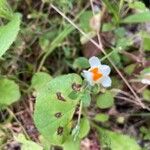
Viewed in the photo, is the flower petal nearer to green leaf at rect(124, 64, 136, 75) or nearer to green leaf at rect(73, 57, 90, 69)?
green leaf at rect(73, 57, 90, 69)

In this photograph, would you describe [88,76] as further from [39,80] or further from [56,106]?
[39,80]

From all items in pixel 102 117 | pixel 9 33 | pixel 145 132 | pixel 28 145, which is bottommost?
pixel 145 132

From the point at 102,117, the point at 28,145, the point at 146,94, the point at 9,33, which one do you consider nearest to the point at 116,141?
the point at 102,117

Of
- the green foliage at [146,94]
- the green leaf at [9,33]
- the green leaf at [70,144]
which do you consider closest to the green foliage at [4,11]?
the green leaf at [9,33]

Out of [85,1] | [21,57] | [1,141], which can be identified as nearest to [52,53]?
[21,57]

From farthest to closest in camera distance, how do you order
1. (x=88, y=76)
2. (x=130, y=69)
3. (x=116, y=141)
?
(x=130, y=69), (x=116, y=141), (x=88, y=76)

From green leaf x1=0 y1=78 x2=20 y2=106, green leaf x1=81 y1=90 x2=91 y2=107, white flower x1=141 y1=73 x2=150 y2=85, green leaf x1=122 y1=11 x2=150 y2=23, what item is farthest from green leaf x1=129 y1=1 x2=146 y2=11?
green leaf x1=0 y1=78 x2=20 y2=106

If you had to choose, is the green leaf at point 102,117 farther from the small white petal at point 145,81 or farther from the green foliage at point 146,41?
the green foliage at point 146,41
